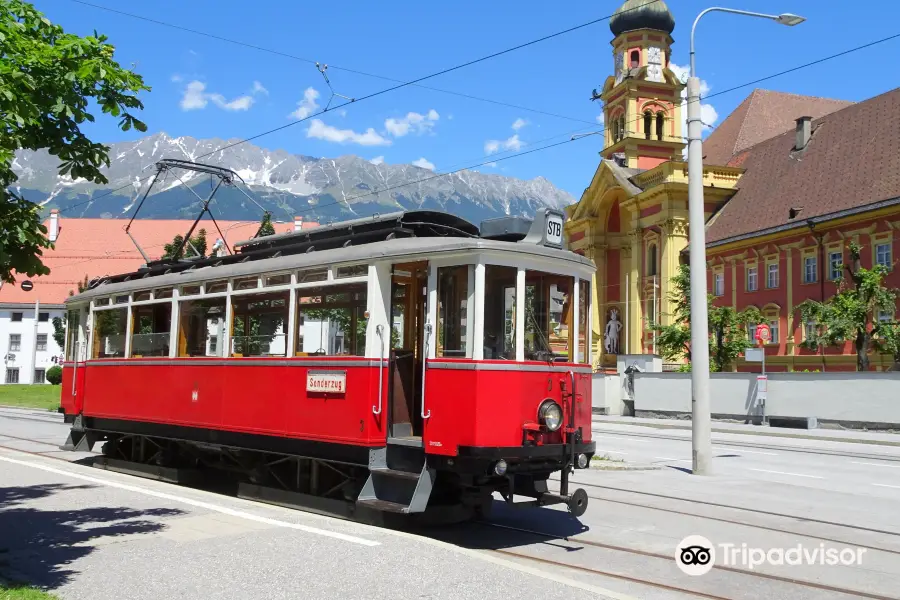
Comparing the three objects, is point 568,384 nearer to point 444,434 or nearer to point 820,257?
point 444,434

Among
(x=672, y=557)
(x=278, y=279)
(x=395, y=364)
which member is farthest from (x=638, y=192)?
(x=672, y=557)

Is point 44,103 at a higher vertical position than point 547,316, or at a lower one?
higher

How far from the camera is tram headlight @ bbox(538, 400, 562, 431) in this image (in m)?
8.57

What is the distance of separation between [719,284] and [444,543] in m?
43.7

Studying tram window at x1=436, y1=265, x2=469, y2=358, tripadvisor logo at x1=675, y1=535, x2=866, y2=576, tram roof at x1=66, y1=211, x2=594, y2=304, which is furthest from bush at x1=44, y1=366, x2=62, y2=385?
tripadvisor logo at x1=675, y1=535, x2=866, y2=576

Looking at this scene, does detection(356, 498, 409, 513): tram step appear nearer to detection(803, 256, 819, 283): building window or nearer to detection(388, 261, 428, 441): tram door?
detection(388, 261, 428, 441): tram door

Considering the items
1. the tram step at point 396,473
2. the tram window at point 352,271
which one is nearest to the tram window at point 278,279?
the tram window at point 352,271

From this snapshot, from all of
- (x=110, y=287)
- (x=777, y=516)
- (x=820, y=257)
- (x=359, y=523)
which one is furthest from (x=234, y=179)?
(x=820, y=257)

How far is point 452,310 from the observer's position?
28.7 feet

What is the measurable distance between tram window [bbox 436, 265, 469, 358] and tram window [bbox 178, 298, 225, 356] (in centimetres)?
368

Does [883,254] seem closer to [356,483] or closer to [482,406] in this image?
[356,483]

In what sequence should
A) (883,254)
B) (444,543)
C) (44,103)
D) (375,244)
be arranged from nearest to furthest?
(44,103) → (444,543) → (375,244) → (883,254)

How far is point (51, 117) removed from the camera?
6902 mm

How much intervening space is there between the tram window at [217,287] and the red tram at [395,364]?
1.0 inches
